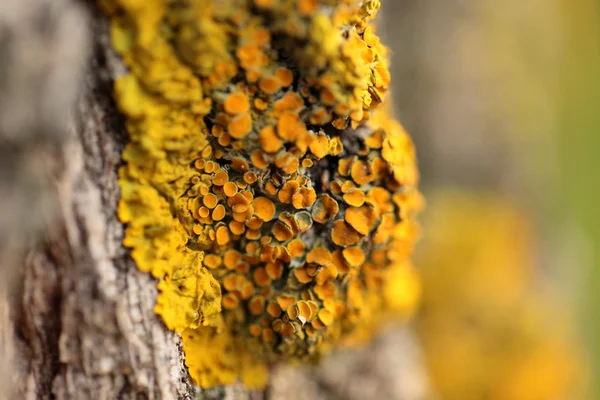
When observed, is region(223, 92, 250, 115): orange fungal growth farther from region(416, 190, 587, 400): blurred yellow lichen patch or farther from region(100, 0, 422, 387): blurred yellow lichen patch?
region(416, 190, 587, 400): blurred yellow lichen patch

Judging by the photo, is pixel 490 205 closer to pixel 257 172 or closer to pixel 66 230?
pixel 257 172

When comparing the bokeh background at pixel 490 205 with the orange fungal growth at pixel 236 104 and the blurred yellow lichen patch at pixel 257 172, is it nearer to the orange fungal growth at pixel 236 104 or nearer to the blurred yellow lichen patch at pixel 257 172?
the blurred yellow lichen patch at pixel 257 172

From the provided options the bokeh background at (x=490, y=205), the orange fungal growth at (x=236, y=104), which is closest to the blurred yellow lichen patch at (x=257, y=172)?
the orange fungal growth at (x=236, y=104)

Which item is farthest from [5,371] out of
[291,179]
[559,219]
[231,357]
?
[559,219]

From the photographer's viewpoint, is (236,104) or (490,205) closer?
(236,104)

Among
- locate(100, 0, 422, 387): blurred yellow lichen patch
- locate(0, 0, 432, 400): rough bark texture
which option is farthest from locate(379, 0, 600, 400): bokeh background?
locate(0, 0, 432, 400): rough bark texture

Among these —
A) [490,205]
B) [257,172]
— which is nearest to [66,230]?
[257,172]

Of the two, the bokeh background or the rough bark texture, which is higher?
the bokeh background
